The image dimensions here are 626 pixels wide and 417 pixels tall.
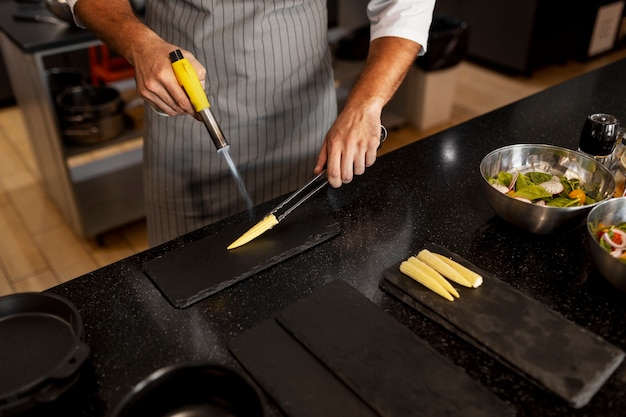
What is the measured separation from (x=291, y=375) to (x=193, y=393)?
13 centimetres

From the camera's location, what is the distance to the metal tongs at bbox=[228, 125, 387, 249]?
3.12 feet

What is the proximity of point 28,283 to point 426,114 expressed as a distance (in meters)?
2.10

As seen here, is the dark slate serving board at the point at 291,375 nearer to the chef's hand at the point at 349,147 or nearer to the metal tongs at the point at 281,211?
the metal tongs at the point at 281,211

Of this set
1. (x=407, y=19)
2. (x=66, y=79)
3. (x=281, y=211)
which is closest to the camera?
(x=281, y=211)

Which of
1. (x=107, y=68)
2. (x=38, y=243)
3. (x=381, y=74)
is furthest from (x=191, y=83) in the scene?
(x=107, y=68)

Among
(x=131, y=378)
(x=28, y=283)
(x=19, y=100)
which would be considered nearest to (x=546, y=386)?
(x=131, y=378)

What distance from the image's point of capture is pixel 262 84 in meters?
1.22

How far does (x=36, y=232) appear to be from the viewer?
7.79 feet

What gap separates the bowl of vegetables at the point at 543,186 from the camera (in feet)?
3.02

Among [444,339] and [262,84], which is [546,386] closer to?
[444,339]

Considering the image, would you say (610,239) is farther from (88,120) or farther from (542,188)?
(88,120)

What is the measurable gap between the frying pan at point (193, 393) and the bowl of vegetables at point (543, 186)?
0.53m

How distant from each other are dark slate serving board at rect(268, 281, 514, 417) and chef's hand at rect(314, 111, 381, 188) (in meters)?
0.23

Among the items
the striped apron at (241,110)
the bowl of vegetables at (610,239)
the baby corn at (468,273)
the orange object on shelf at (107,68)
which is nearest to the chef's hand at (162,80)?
the striped apron at (241,110)
